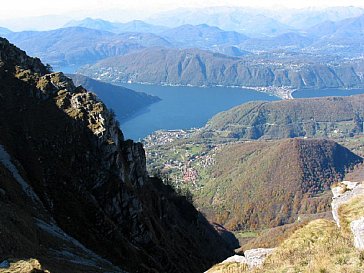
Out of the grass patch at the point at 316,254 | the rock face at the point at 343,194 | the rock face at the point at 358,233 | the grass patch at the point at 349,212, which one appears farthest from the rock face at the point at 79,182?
the rock face at the point at 358,233

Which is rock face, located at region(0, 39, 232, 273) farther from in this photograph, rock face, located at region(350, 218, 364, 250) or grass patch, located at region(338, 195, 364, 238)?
rock face, located at region(350, 218, 364, 250)

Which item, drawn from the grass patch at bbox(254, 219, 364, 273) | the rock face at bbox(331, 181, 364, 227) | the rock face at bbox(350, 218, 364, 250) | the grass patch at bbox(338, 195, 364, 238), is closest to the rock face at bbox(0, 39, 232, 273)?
the grass patch at bbox(254, 219, 364, 273)

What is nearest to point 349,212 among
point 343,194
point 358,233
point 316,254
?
point 343,194

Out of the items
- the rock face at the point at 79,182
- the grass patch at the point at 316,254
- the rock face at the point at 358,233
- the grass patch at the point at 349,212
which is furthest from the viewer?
the rock face at the point at 79,182

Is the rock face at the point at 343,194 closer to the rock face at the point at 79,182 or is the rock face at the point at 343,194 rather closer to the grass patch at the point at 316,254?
the grass patch at the point at 316,254

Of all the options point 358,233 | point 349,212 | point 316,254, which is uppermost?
point 358,233

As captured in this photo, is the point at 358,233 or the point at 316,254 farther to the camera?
the point at 358,233

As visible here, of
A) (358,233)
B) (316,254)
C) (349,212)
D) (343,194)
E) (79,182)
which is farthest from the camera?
(79,182)

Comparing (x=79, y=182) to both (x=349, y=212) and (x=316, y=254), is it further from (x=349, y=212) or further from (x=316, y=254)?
(x=316, y=254)

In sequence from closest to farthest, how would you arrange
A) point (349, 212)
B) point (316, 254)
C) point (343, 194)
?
point (316, 254) → point (349, 212) → point (343, 194)
